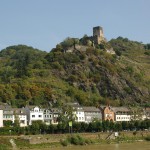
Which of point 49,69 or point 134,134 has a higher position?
point 49,69

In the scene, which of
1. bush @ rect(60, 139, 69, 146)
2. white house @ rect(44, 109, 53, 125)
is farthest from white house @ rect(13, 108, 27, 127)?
bush @ rect(60, 139, 69, 146)

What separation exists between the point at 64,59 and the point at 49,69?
9.36 metres

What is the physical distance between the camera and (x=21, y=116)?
115375mm

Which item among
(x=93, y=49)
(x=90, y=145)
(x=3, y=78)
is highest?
(x=93, y=49)

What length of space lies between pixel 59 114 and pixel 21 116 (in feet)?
35.0

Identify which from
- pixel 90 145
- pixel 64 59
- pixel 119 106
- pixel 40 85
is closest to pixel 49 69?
pixel 64 59

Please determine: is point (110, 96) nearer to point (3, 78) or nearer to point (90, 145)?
point (3, 78)

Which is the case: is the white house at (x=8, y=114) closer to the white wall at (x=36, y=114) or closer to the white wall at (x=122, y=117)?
the white wall at (x=36, y=114)

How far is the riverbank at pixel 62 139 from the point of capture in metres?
79.7

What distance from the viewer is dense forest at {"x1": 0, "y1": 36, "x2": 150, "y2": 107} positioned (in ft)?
453

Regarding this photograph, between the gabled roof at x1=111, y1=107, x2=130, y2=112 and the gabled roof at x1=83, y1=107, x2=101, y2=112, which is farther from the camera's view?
the gabled roof at x1=111, y1=107, x2=130, y2=112

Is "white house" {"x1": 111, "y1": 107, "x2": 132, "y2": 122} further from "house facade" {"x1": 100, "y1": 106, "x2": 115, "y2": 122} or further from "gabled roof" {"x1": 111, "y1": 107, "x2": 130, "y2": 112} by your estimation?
"house facade" {"x1": 100, "y1": 106, "x2": 115, "y2": 122}

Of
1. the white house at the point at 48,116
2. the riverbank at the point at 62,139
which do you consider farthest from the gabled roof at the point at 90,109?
the riverbank at the point at 62,139

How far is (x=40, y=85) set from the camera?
146 meters
